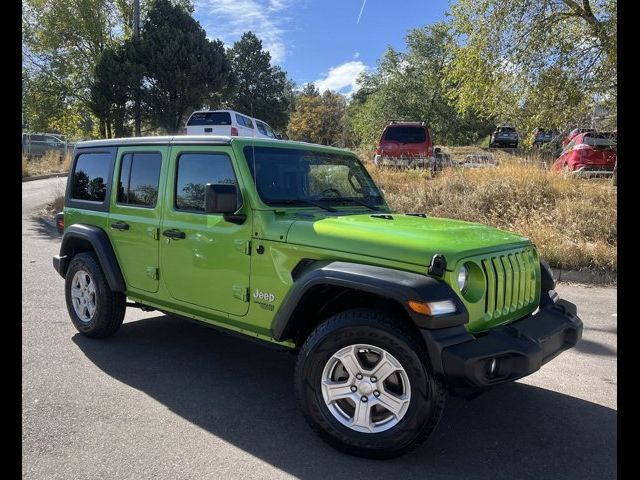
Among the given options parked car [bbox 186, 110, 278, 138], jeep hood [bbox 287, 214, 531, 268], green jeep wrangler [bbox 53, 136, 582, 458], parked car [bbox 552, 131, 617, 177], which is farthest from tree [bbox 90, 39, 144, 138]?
jeep hood [bbox 287, 214, 531, 268]

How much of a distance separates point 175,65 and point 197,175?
716 inches

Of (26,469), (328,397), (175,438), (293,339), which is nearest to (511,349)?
(328,397)

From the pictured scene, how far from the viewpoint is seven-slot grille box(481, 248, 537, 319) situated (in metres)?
3.09

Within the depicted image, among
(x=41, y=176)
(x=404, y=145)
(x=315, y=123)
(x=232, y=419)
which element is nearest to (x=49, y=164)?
(x=41, y=176)

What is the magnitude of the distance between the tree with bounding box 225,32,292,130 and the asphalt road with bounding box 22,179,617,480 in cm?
3336

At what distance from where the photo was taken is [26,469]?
2.87 meters

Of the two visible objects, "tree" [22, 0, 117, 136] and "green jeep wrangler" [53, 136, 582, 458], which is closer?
"green jeep wrangler" [53, 136, 582, 458]

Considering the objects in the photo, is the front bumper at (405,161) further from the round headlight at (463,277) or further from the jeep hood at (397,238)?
the round headlight at (463,277)

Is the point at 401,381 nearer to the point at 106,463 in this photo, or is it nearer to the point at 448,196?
the point at 106,463

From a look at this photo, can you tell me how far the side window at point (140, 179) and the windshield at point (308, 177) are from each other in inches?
40.7

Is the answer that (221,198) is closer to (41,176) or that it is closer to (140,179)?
(140,179)

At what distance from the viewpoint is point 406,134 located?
15234mm

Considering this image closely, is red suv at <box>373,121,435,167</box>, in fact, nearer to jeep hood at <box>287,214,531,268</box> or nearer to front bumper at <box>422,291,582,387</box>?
jeep hood at <box>287,214,531,268</box>
